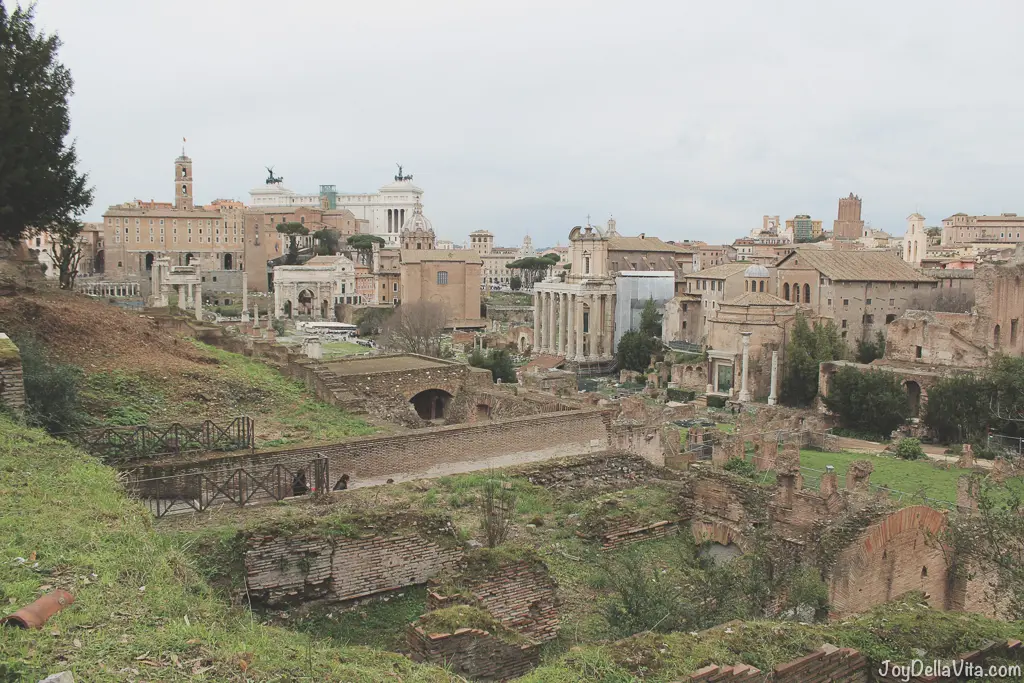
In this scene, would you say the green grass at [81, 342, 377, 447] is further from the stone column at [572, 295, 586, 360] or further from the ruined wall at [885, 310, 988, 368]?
the stone column at [572, 295, 586, 360]

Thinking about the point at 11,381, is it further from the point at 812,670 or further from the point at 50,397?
the point at 812,670

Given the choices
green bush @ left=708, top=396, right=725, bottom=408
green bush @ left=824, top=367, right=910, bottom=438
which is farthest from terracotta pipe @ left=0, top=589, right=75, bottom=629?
green bush @ left=708, top=396, right=725, bottom=408

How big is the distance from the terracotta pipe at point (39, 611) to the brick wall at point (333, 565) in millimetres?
2838

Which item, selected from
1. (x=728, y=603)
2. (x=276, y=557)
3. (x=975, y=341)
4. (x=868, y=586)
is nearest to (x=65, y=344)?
(x=276, y=557)

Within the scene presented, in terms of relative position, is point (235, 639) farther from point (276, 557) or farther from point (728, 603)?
point (728, 603)

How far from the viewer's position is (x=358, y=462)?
1148cm

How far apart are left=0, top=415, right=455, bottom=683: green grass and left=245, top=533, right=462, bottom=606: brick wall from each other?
2.89 ft

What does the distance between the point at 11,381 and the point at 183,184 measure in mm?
104130

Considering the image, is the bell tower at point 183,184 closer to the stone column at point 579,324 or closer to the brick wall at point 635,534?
the stone column at point 579,324

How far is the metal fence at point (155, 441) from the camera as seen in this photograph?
34.2 feet

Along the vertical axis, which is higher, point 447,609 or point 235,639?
point 235,639

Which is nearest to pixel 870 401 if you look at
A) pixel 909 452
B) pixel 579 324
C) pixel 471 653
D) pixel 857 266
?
pixel 909 452

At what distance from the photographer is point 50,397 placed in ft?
34.1

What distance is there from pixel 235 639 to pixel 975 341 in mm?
38653
